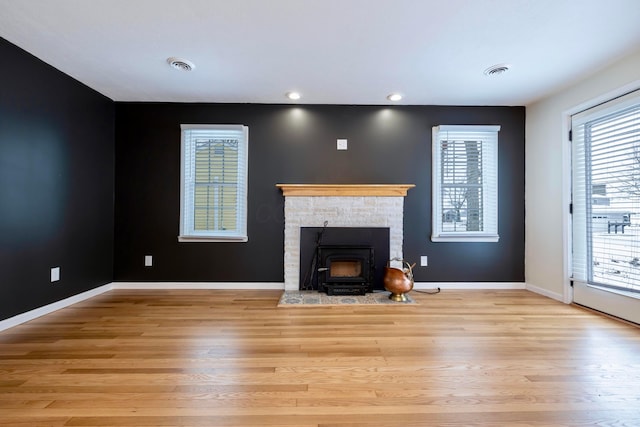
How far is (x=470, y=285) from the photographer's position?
12.1 feet

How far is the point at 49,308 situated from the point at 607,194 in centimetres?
548

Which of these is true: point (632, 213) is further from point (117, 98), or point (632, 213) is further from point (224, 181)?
point (117, 98)

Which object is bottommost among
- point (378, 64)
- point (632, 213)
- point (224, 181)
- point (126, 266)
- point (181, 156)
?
point (126, 266)

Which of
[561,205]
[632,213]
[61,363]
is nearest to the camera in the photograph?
[61,363]

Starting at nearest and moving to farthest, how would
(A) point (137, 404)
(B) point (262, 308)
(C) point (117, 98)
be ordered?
(A) point (137, 404) < (B) point (262, 308) < (C) point (117, 98)

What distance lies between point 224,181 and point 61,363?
2.32 meters

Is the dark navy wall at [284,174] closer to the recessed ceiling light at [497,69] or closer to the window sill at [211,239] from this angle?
the window sill at [211,239]

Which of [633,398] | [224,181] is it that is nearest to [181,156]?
[224,181]

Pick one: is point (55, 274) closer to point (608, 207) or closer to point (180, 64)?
point (180, 64)

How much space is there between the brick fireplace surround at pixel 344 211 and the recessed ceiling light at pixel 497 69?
58.3 inches

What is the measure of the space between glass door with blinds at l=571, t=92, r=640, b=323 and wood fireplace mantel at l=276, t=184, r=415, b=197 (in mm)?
1734

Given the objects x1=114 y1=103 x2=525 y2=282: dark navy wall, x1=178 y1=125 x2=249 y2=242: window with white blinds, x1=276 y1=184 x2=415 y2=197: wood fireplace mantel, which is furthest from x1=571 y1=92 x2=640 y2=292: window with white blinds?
x1=178 y1=125 x2=249 y2=242: window with white blinds

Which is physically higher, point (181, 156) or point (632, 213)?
point (181, 156)

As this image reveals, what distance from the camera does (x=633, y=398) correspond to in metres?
1.50
